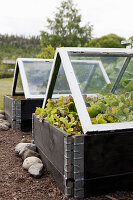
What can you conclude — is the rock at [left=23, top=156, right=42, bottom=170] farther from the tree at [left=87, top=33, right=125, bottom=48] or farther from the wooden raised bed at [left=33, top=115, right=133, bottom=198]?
the tree at [left=87, top=33, right=125, bottom=48]

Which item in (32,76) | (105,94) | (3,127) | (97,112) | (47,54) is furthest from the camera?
(47,54)

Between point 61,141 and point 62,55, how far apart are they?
95 centimetres

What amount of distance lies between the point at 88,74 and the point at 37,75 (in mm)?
3181

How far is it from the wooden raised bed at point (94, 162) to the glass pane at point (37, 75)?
3376mm

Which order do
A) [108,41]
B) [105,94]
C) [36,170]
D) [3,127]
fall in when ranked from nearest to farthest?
[36,170]
[105,94]
[3,127]
[108,41]

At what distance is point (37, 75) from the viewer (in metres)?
6.33

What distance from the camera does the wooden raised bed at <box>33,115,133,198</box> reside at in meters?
2.43

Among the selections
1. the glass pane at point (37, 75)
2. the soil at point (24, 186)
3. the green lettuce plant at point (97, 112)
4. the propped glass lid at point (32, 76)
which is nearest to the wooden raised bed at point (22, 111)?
the propped glass lid at point (32, 76)

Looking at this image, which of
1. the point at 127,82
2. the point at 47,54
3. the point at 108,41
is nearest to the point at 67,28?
the point at 108,41

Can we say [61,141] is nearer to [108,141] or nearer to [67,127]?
[67,127]

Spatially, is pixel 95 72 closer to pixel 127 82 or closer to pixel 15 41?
pixel 127 82

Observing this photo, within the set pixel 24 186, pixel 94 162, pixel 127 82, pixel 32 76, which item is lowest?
pixel 24 186

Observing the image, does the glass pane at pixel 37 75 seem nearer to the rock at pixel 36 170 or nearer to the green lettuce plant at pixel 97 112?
the green lettuce plant at pixel 97 112

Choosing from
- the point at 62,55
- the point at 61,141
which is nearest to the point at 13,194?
the point at 61,141
